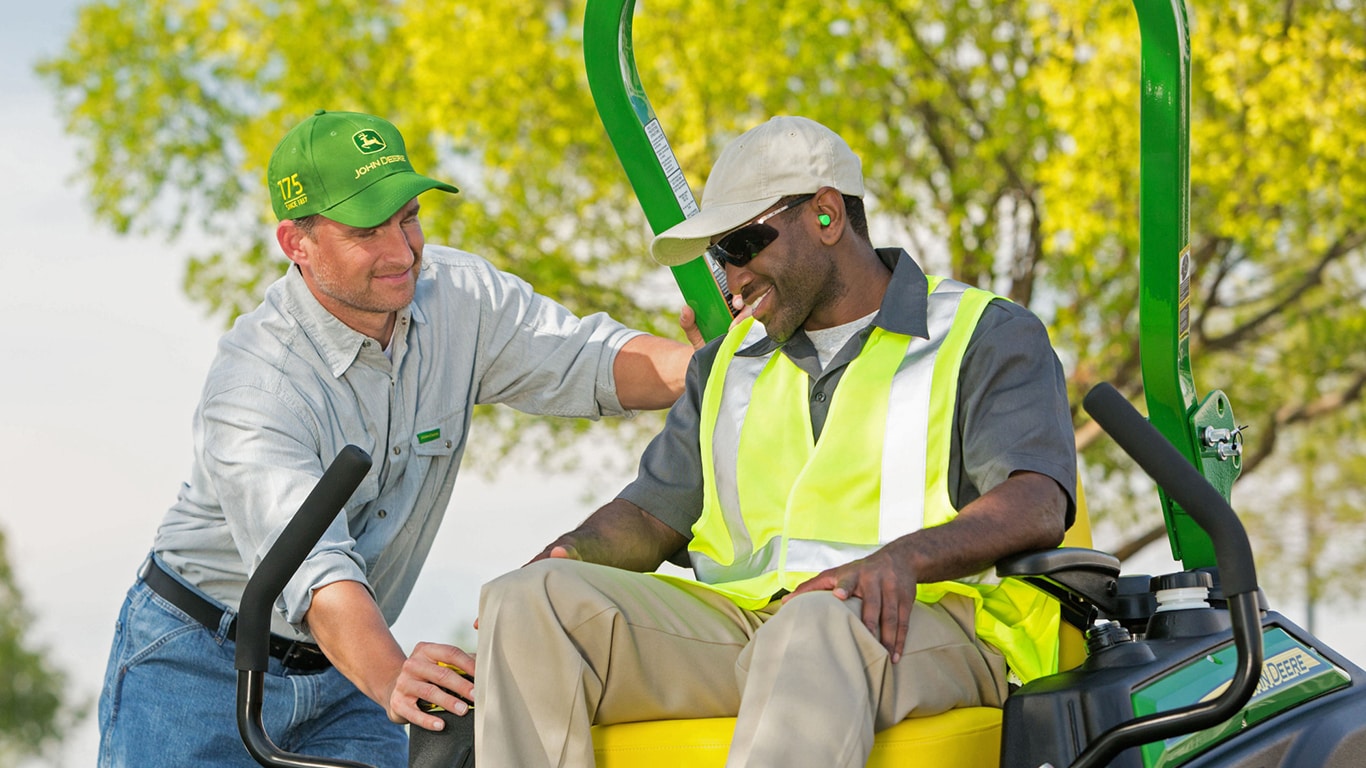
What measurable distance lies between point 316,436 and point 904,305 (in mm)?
1322

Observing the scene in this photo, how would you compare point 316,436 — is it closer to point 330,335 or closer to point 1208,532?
point 330,335

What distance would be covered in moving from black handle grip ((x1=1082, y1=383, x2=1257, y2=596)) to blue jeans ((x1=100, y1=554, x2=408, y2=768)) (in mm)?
2038

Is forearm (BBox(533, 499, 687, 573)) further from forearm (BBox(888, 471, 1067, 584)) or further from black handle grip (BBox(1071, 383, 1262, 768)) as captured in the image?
black handle grip (BBox(1071, 383, 1262, 768))

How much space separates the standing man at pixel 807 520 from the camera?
241cm

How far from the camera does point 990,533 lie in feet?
8.34

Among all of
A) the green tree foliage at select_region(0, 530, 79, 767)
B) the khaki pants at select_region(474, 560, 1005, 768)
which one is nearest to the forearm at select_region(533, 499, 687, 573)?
the khaki pants at select_region(474, 560, 1005, 768)

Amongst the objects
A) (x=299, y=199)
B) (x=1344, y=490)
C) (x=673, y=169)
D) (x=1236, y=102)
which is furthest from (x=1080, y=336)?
(x=299, y=199)

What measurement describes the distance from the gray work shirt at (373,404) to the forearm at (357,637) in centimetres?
9

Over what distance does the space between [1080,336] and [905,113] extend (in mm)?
1894

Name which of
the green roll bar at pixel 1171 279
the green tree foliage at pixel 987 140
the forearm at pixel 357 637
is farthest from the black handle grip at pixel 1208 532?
the green tree foliage at pixel 987 140

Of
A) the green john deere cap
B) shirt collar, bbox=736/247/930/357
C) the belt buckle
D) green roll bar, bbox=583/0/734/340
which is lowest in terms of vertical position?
the belt buckle

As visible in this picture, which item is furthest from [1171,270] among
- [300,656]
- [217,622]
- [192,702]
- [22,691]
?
[22,691]

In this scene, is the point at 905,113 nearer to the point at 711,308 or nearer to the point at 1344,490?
the point at 1344,490

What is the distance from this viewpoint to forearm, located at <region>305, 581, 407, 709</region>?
283 cm
